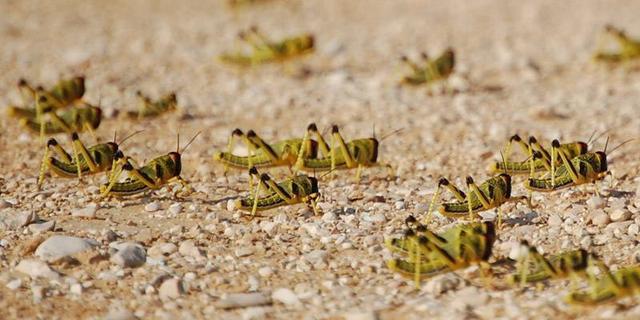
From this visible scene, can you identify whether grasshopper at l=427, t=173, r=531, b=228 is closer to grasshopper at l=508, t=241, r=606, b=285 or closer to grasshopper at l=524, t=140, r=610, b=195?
grasshopper at l=524, t=140, r=610, b=195

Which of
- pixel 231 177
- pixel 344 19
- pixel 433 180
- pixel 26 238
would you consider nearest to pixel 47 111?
pixel 231 177

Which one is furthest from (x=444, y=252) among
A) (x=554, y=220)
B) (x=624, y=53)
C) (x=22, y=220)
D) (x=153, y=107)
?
(x=624, y=53)

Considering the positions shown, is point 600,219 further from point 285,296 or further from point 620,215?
point 285,296

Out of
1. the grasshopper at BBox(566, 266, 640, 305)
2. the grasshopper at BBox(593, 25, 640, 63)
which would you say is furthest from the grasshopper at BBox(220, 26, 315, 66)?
the grasshopper at BBox(566, 266, 640, 305)

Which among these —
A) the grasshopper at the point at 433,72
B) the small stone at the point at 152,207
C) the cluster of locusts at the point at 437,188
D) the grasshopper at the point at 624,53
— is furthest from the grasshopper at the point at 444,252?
the grasshopper at the point at 624,53

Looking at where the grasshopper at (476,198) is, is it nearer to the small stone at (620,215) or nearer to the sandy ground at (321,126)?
the sandy ground at (321,126)

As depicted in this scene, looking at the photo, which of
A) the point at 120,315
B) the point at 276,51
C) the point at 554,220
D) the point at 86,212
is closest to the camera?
the point at 120,315

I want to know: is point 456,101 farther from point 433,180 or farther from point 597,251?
point 597,251
